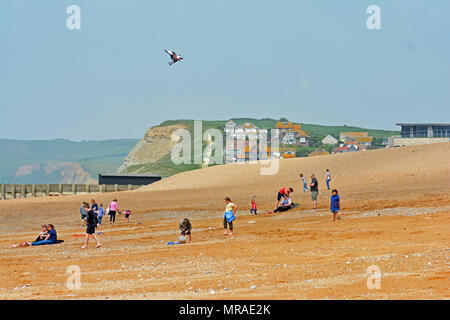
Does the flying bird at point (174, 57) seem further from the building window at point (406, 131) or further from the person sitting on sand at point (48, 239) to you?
the building window at point (406, 131)

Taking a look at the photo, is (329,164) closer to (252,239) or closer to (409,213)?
(409,213)

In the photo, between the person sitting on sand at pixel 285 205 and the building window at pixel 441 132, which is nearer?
the person sitting on sand at pixel 285 205

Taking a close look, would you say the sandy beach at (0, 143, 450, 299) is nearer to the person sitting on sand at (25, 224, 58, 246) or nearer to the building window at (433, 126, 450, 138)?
the person sitting on sand at (25, 224, 58, 246)

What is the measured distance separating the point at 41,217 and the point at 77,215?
2494 millimetres

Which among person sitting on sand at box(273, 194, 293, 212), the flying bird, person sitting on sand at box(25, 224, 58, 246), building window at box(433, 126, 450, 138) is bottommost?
person sitting on sand at box(25, 224, 58, 246)

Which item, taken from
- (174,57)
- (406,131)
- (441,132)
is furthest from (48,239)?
(406,131)

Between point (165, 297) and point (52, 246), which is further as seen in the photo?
point (52, 246)

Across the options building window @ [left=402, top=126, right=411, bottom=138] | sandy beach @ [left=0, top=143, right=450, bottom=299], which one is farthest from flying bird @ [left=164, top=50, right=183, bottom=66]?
building window @ [left=402, top=126, right=411, bottom=138]

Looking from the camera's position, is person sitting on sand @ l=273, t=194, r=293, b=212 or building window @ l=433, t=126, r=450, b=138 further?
building window @ l=433, t=126, r=450, b=138

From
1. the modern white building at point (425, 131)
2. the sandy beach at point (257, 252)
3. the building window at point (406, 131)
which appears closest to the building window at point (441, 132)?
the modern white building at point (425, 131)

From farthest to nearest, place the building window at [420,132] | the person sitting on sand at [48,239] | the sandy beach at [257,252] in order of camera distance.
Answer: the building window at [420,132], the person sitting on sand at [48,239], the sandy beach at [257,252]
